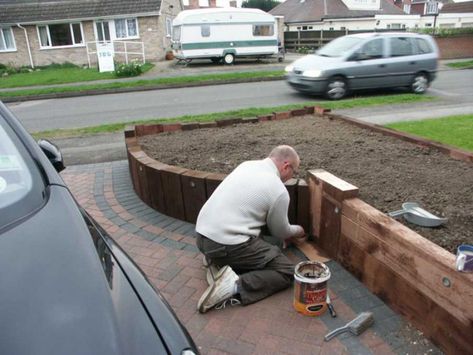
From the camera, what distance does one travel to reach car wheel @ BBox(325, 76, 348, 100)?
37.2 ft

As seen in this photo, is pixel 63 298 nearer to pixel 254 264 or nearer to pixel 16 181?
pixel 16 181

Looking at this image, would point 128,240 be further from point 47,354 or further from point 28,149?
point 47,354

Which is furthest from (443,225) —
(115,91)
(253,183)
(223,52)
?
(223,52)

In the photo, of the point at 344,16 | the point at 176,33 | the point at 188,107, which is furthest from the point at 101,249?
the point at 344,16

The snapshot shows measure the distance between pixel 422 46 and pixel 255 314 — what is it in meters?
11.9

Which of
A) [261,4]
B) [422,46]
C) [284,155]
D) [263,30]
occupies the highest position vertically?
[261,4]

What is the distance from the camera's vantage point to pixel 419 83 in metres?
12.2

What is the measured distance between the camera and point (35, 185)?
218 cm

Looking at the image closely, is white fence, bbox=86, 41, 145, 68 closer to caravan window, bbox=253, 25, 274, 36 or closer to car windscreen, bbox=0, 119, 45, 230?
caravan window, bbox=253, 25, 274, 36

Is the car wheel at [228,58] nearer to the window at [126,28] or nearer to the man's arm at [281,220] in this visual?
the window at [126,28]

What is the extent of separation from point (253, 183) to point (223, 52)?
842 inches

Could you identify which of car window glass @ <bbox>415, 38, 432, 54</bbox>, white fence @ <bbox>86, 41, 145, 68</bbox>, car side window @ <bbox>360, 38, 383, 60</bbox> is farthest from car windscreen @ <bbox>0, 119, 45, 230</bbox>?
white fence @ <bbox>86, 41, 145, 68</bbox>

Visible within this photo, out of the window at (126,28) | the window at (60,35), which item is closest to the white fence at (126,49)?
the window at (126,28)

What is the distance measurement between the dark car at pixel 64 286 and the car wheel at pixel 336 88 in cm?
1008
